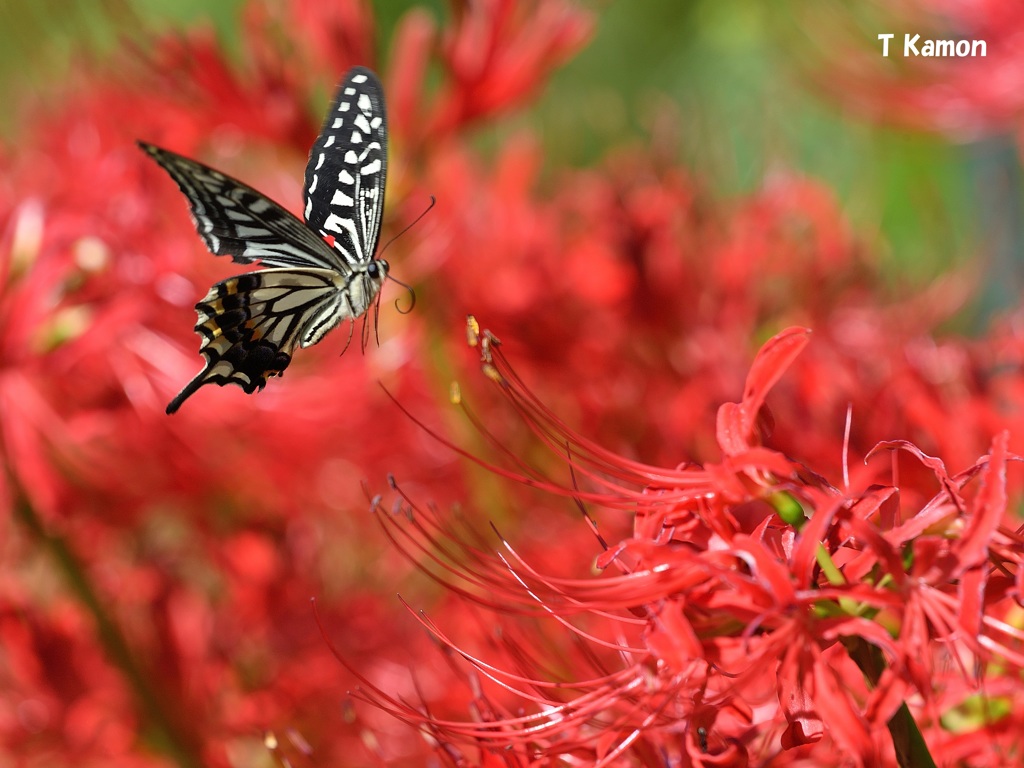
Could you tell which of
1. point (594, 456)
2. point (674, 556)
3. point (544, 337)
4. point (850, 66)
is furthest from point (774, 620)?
point (850, 66)

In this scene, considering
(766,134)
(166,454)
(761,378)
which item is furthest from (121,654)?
(766,134)

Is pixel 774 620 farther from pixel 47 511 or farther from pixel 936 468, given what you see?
pixel 47 511

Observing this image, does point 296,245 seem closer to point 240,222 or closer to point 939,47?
point 240,222

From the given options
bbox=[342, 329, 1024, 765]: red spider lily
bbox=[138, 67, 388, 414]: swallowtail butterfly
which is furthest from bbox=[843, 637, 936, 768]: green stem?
bbox=[138, 67, 388, 414]: swallowtail butterfly

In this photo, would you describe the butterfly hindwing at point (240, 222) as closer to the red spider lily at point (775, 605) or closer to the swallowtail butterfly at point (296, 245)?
the swallowtail butterfly at point (296, 245)

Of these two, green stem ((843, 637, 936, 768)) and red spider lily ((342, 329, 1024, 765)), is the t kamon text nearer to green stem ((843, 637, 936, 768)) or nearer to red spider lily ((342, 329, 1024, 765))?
red spider lily ((342, 329, 1024, 765))

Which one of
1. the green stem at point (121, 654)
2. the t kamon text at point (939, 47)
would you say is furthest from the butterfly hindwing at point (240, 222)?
the t kamon text at point (939, 47)
